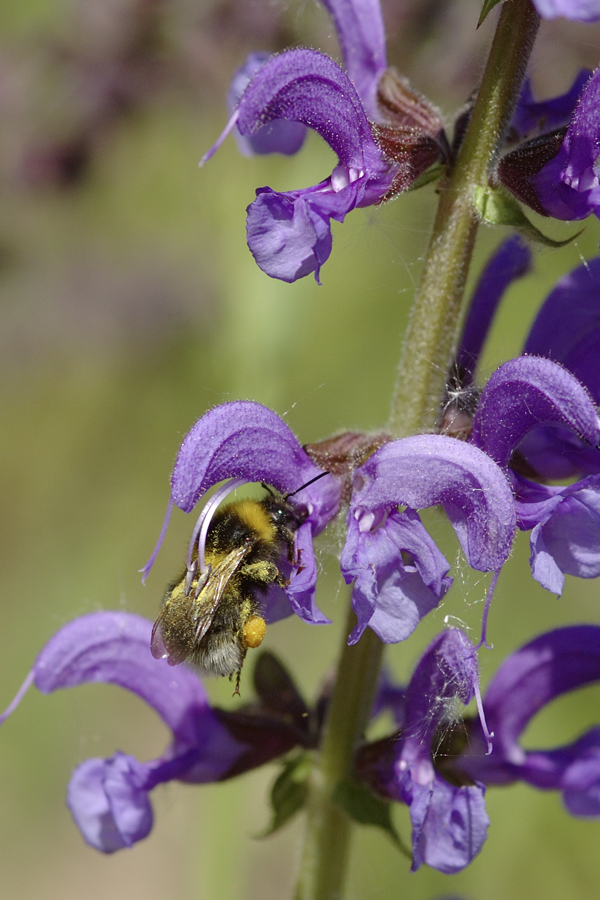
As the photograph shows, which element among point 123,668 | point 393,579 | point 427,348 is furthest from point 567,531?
point 123,668

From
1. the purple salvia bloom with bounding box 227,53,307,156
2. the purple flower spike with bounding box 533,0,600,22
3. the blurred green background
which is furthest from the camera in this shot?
the blurred green background

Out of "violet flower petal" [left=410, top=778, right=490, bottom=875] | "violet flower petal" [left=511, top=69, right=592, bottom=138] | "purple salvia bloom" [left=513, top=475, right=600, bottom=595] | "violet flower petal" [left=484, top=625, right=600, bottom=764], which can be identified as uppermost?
"violet flower petal" [left=511, top=69, right=592, bottom=138]

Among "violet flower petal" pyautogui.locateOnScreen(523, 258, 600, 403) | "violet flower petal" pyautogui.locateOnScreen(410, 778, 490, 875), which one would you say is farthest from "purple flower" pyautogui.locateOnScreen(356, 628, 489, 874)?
"violet flower petal" pyautogui.locateOnScreen(523, 258, 600, 403)

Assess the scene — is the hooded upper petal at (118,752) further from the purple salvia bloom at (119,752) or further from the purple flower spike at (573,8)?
the purple flower spike at (573,8)

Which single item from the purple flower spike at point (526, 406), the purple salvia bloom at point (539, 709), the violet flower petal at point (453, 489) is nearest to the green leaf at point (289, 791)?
the purple salvia bloom at point (539, 709)

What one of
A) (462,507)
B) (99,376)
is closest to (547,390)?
(462,507)

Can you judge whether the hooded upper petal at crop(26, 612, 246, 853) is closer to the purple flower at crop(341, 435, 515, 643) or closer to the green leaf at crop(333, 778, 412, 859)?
the green leaf at crop(333, 778, 412, 859)

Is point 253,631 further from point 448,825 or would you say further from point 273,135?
point 273,135

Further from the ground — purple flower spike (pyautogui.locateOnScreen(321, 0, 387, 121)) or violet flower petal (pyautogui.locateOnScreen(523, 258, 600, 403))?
purple flower spike (pyautogui.locateOnScreen(321, 0, 387, 121))
